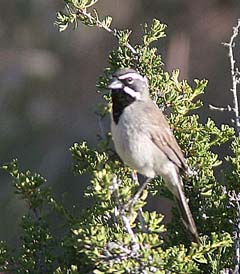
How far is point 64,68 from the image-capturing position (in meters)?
9.41

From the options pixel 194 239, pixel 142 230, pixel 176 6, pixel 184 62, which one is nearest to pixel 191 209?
pixel 194 239

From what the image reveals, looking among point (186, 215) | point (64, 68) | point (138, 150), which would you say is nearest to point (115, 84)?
point (138, 150)

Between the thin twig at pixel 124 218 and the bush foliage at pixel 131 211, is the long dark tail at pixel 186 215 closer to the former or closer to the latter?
the bush foliage at pixel 131 211

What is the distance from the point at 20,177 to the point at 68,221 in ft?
0.55

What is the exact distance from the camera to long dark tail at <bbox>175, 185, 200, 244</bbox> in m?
2.10

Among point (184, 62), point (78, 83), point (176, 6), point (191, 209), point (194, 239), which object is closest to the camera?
point (194, 239)

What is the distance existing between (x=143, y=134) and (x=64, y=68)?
7102mm

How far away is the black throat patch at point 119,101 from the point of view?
7.64 feet

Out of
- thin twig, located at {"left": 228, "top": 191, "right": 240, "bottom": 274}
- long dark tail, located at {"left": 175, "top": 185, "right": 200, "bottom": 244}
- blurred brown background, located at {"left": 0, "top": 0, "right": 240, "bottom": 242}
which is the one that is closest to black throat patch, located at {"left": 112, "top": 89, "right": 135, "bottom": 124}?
long dark tail, located at {"left": 175, "top": 185, "right": 200, "bottom": 244}

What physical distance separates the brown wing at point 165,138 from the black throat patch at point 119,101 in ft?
0.25

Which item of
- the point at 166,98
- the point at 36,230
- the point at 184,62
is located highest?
the point at 184,62

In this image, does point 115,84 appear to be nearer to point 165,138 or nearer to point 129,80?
point 129,80

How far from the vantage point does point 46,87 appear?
31.0ft

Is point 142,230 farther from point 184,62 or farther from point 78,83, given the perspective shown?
point 78,83
